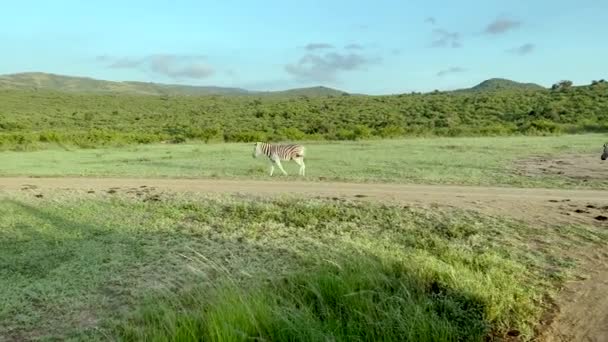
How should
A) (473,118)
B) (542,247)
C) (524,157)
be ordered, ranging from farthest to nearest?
1. (473,118)
2. (524,157)
3. (542,247)

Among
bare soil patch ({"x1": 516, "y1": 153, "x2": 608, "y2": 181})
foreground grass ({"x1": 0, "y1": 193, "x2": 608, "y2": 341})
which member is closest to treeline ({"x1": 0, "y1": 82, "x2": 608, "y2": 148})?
bare soil patch ({"x1": 516, "y1": 153, "x2": 608, "y2": 181})

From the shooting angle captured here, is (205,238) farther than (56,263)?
Yes

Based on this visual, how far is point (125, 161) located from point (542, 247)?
1964 cm

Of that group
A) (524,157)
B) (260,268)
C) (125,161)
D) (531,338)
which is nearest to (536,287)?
(531,338)

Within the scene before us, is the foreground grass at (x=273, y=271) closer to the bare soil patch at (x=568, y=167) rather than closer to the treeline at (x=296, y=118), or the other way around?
the bare soil patch at (x=568, y=167)

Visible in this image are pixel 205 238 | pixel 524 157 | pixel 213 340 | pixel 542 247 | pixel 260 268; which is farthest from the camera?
pixel 524 157

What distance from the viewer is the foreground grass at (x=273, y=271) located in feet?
22.0

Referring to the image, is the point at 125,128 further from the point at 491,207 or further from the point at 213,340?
the point at 213,340

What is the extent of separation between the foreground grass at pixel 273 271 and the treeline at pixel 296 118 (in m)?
27.5

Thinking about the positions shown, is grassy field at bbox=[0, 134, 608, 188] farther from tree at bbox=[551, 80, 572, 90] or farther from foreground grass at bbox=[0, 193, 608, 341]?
tree at bbox=[551, 80, 572, 90]

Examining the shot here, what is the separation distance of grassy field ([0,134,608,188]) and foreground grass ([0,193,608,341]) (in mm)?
6057

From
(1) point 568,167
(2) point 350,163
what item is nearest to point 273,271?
(2) point 350,163

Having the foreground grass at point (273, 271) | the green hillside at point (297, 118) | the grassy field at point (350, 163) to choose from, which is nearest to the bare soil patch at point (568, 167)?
the grassy field at point (350, 163)

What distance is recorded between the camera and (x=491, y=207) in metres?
13.6
